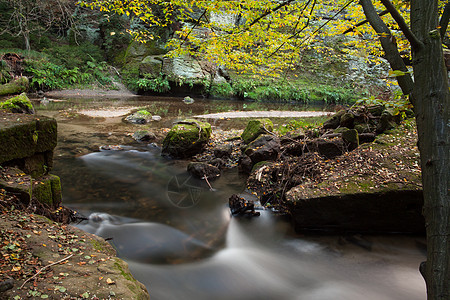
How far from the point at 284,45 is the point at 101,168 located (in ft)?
16.5

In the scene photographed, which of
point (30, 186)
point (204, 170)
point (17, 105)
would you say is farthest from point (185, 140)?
point (17, 105)

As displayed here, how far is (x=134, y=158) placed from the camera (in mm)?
6930

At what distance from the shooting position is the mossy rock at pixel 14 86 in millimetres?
13433

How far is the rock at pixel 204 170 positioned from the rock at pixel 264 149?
878 mm

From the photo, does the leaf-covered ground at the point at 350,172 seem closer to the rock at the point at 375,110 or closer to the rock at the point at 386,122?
the rock at the point at 386,122

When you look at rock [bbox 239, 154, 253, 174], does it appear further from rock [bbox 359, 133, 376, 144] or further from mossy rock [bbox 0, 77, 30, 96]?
mossy rock [bbox 0, 77, 30, 96]

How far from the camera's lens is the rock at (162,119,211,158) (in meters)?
6.86

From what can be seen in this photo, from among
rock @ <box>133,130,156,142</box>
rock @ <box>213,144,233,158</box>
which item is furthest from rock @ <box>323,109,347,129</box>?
rock @ <box>133,130,156,142</box>

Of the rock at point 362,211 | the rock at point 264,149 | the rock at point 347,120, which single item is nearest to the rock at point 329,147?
the rock at point 264,149

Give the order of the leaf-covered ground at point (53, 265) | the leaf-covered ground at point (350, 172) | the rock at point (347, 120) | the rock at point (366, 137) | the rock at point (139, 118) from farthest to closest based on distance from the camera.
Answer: the rock at point (139, 118) < the rock at point (347, 120) < the rock at point (366, 137) < the leaf-covered ground at point (350, 172) < the leaf-covered ground at point (53, 265)

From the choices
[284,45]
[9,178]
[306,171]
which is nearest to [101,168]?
[9,178]

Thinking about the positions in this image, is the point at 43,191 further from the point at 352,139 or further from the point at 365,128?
the point at 365,128

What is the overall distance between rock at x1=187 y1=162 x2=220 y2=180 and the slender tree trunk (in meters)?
4.58

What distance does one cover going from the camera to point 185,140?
683 cm
